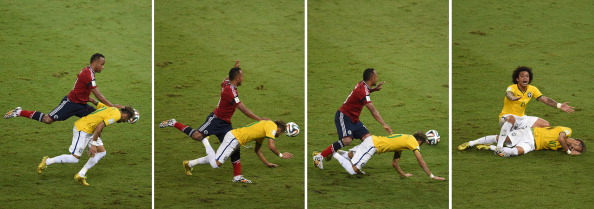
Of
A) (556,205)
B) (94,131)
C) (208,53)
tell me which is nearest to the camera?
(556,205)

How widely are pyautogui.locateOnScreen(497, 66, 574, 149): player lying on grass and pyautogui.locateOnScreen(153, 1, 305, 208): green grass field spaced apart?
8.42ft

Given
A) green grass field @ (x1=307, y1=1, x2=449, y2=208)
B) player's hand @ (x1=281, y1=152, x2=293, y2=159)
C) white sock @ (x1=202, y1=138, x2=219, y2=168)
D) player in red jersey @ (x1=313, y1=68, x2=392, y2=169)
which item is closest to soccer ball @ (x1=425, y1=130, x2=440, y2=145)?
green grass field @ (x1=307, y1=1, x2=449, y2=208)

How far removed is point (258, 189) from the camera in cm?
1474

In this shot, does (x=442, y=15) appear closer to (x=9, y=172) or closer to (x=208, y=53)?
(x=208, y=53)

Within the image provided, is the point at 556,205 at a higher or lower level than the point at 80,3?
lower

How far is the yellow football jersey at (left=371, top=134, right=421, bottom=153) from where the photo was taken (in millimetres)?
14617

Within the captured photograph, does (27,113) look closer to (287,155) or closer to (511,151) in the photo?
(287,155)

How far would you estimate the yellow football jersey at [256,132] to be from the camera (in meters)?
14.8

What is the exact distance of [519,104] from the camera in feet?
52.0

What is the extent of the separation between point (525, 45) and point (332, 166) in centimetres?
488

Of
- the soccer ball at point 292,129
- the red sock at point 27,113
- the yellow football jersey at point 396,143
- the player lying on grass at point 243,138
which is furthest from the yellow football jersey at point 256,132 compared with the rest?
the red sock at point 27,113

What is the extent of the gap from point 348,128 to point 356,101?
332 mm

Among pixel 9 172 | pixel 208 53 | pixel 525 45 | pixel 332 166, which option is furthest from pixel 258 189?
pixel 525 45

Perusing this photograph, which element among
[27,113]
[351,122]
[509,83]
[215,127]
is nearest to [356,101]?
[351,122]
